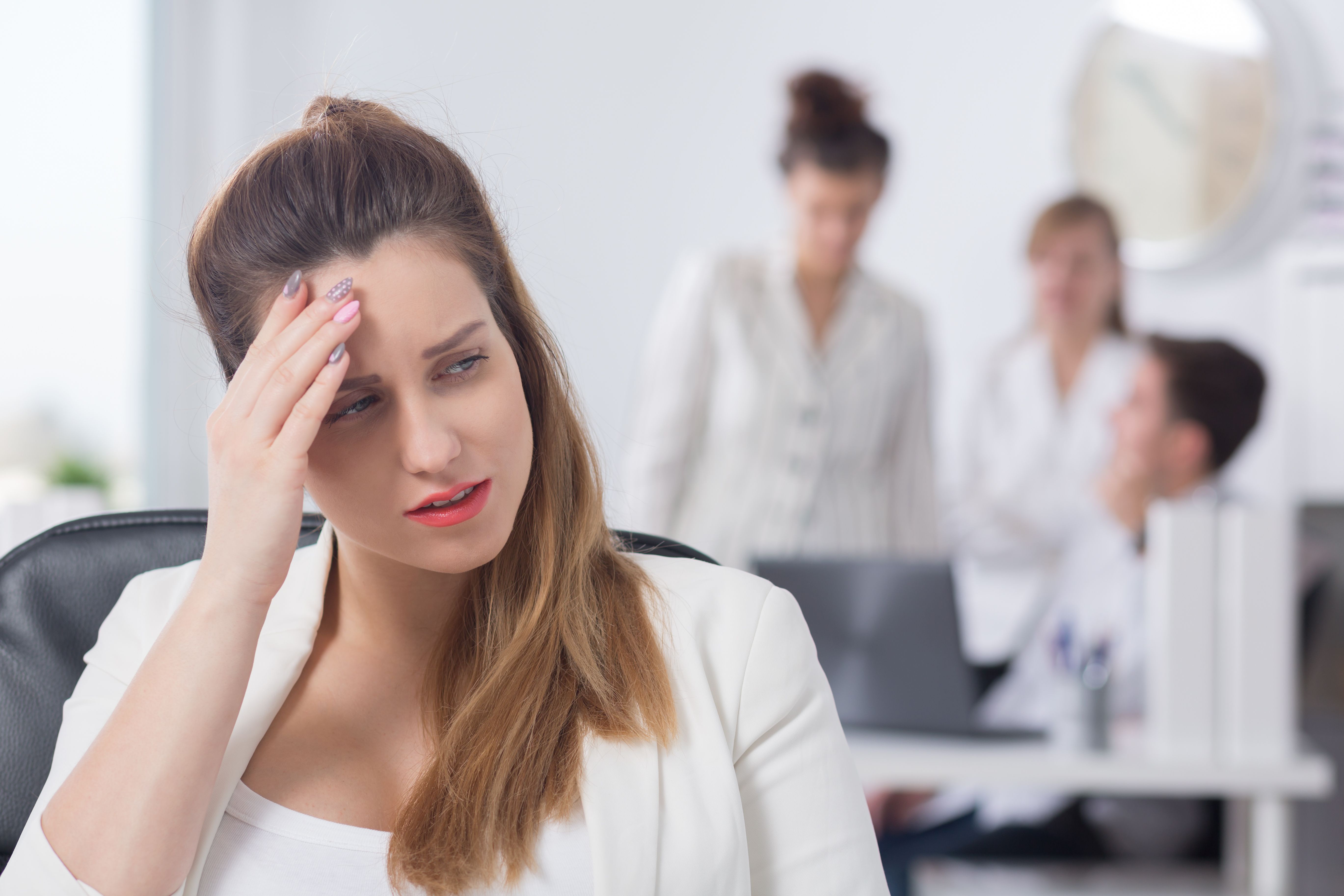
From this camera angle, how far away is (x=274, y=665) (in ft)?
3.19

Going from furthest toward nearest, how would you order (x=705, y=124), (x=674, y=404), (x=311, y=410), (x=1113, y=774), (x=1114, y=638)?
(x=705, y=124)
(x=674, y=404)
(x=1114, y=638)
(x=1113, y=774)
(x=311, y=410)

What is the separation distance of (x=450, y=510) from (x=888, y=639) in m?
1.08

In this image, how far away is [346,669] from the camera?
1.02m

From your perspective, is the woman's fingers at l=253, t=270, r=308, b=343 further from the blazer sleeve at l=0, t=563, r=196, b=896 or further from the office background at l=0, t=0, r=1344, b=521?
the office background at l=0, t=0, r=1344, b=521

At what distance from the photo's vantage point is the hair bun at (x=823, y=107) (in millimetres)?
2564

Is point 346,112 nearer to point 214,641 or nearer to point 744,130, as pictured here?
point 214,641

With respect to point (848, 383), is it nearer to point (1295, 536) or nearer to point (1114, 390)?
point (1114, 390)

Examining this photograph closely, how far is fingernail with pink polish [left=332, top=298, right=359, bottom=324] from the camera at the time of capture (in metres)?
0.85

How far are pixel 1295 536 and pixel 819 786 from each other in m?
2.09

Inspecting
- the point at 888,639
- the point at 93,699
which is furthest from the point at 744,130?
the point at 93,699

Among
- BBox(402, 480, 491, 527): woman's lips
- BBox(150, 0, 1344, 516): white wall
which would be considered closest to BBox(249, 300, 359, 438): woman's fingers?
BBox(402, 480, 491, 527): woman's lips

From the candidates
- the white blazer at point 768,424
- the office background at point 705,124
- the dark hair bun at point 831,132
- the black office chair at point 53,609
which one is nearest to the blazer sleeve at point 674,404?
the white blazer at point 768,424

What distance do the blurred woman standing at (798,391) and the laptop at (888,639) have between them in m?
0.64

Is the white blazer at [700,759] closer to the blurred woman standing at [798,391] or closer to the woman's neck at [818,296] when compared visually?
the blurred woman standing at [798,391]
